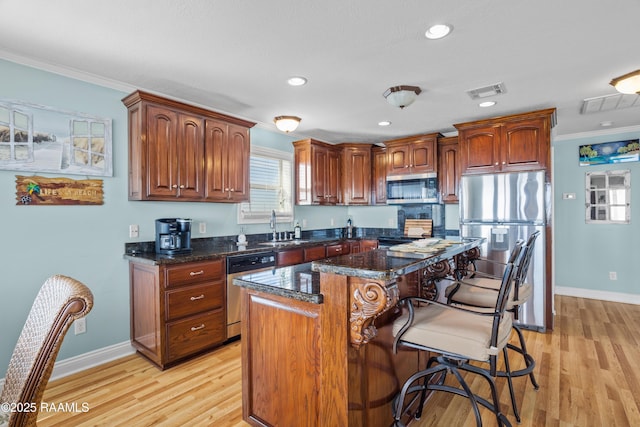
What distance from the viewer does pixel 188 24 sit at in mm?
2006

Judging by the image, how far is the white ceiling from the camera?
187 centimetres

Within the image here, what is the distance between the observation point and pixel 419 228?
501cm

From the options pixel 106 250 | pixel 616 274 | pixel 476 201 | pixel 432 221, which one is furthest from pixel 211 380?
pixel 616 274

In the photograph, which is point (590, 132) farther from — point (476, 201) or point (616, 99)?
point (476, 201)

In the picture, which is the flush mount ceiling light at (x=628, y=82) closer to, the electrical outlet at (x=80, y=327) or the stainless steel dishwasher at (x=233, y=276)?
the stainless steel dishwasher at (x=233, y=276)

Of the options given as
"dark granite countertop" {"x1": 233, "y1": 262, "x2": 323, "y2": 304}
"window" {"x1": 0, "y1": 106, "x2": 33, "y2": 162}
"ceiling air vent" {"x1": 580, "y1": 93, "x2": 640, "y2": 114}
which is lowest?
"dark granite countertop" {"x1": 233, "y1": 262, "x2": 323, "y2": 304}

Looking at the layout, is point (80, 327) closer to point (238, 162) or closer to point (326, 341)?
point (238, 162)

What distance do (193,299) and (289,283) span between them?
148 cm

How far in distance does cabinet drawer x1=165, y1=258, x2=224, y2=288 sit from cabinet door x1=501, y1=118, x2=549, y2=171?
10.8 feet

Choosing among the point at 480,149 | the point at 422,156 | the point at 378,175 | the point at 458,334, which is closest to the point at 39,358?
the point at 458,334

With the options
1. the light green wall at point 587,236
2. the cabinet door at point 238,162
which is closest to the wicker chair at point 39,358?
the cabinet door at point 238,162

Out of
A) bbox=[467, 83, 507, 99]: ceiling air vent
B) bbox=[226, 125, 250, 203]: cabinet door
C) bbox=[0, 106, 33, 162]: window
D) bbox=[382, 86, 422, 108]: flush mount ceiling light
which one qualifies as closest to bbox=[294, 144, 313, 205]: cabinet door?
bbox=[226, 125, 250, 203]: cabinet door

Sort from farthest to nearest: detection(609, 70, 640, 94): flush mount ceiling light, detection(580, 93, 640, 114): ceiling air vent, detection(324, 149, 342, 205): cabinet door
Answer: detection(324, 149, 342, 205): cabinet door → detection(580, 93, 640, 114): ceiling air vent → detection(609, 70, 640, 94): flush mount ceiling light

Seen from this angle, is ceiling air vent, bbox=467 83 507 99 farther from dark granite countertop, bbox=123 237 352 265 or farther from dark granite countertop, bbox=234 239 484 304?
dark granite countertop, bbox=123 237 352 265
